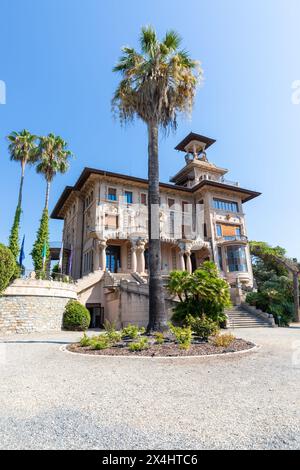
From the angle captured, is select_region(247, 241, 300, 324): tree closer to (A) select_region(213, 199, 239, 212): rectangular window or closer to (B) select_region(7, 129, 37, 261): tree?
(A) select_region(213, 199, 239, 212): rectangular window

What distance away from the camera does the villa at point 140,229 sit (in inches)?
1123

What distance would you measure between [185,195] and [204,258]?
8.36 m

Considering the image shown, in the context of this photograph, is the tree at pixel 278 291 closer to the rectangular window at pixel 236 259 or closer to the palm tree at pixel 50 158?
the rectangular window at pixel 236 259

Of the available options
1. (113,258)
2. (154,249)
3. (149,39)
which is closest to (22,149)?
(113,258)

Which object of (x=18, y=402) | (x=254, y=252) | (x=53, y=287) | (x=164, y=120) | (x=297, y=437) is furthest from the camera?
(x=254, y=252)

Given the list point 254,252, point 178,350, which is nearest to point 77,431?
point 178,350

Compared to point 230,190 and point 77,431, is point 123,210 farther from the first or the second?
point 77,431

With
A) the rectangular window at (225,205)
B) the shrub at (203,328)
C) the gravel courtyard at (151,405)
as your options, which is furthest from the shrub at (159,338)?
the rectangular window at (225,205)

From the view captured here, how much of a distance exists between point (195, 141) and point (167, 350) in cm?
3733

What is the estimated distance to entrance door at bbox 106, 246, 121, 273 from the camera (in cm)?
3067

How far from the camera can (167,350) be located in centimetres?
945

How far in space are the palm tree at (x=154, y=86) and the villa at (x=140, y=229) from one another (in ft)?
47.4

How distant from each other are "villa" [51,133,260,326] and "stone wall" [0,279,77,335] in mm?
4056
